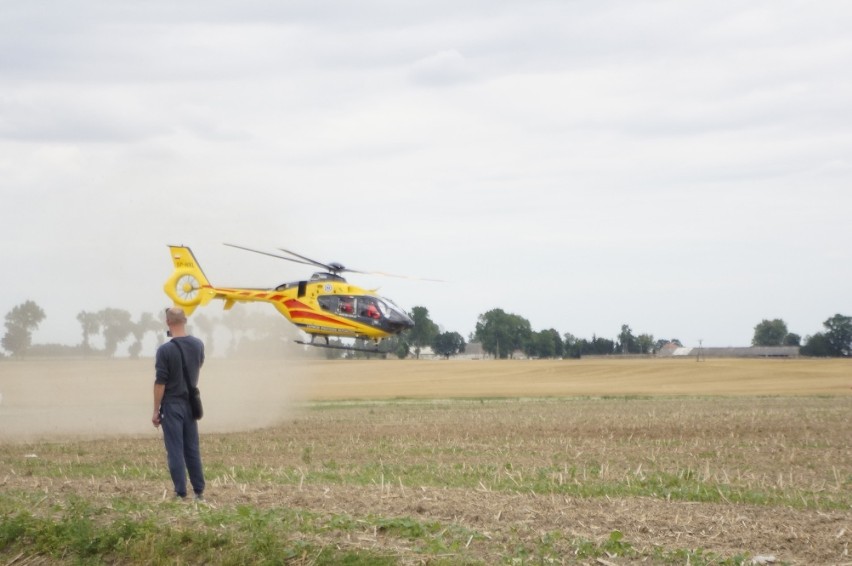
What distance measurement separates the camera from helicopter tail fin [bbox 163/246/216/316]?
33.7 meters

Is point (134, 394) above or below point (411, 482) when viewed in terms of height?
above

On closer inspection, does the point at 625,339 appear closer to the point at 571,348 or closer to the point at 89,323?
the point at 571,348

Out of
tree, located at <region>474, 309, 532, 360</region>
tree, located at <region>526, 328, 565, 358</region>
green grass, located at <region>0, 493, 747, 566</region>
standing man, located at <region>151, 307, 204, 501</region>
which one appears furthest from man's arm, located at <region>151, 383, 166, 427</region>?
tree, located at <region>526, 328, 565, 358</region>

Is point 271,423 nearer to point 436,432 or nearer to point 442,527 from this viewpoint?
point 436,432

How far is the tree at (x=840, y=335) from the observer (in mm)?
157500

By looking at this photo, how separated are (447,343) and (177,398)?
136m

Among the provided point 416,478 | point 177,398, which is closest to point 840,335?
point 416,478

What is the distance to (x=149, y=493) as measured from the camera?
46.5ft

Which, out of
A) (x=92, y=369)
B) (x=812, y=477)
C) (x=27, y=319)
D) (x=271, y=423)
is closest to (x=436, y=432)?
(x=271, y=423)

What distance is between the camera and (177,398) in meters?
14.1

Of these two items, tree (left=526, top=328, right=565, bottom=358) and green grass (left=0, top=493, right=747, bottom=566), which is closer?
green grass (left=0, top=493, right=747, bottom=566)

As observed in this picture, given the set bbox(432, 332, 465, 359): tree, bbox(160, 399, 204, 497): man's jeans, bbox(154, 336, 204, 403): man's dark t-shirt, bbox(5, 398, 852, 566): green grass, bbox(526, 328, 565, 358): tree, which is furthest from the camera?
bbox(526, 328, 565, 358): tree

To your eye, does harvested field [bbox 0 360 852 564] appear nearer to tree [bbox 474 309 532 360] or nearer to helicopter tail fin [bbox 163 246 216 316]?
helicopter tail fin [bbox 163 246 216 316]

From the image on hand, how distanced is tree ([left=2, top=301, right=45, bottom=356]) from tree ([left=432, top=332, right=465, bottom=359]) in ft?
339
